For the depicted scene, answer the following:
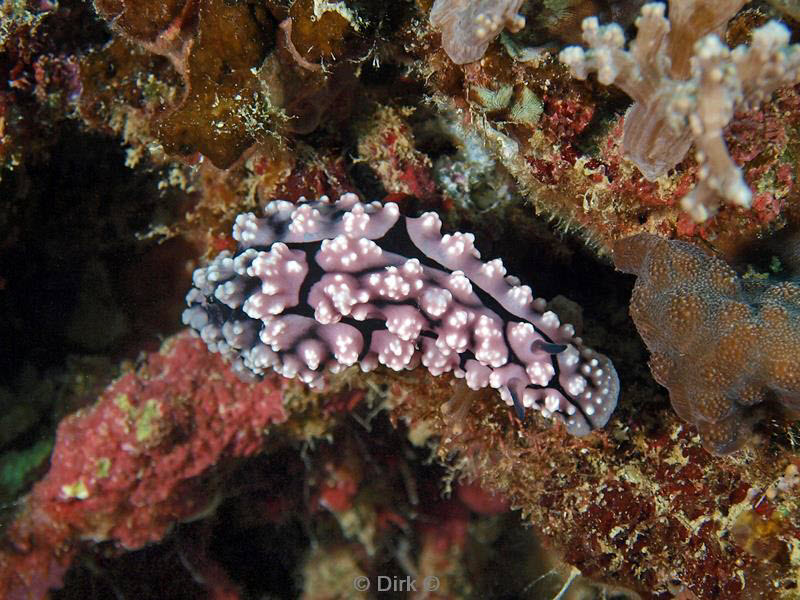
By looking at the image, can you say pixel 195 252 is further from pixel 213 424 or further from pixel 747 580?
pixel 747 580

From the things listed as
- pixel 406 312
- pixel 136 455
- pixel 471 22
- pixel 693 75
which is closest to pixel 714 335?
pixel 693 75

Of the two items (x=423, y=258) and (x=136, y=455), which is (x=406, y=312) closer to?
(x=423, y=258)

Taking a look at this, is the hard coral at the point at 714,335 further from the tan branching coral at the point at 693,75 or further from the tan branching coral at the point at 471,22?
the tan branching coral at the point at 471,22

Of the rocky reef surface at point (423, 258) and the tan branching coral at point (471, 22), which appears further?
the rocky reef surface at point (423, 258)

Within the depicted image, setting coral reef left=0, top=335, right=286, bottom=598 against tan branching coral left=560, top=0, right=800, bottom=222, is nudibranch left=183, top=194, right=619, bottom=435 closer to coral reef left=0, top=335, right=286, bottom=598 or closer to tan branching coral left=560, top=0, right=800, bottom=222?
tan branching coral left=560, top=0, right=800, bottom=222

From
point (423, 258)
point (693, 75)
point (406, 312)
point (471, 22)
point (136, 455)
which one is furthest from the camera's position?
point (136, 455)

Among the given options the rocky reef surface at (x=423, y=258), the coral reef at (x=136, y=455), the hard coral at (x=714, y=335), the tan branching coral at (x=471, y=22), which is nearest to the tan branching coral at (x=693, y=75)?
the rocky reef surface at (x=423, y=258)

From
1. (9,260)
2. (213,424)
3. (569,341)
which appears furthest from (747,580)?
(9,260)

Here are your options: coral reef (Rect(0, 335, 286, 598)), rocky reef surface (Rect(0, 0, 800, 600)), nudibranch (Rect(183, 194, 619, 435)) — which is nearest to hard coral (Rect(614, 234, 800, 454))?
rocky reef surface (Rect(0, 0, 800, 600))
